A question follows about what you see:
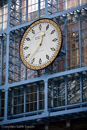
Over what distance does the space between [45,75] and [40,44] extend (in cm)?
310

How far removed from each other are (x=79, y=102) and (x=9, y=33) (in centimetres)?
1161

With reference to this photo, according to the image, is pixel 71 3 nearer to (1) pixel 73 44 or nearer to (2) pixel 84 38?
(2) pixel 84 38

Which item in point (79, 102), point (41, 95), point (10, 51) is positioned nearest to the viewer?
point (79, 102)

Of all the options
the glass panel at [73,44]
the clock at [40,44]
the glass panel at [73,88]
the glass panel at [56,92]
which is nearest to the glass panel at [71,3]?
the glass panel at [73,44]

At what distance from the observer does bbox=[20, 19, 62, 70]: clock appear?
166ft

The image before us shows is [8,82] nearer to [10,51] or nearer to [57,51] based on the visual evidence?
[10,51]

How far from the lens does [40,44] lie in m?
51.8

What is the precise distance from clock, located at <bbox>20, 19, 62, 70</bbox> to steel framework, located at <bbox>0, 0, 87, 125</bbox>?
83 cm

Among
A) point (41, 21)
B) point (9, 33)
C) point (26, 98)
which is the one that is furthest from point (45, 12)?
point (26, 98)

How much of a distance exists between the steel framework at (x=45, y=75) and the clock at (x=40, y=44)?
832 millimetres

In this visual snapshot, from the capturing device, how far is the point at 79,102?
1911 inches

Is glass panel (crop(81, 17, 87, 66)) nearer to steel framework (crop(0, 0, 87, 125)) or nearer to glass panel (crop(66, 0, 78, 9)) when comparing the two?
steel framework (crop(0, 0, 87, 125))

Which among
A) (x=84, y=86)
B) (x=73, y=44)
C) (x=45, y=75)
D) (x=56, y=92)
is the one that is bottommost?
(x=56, y=92)

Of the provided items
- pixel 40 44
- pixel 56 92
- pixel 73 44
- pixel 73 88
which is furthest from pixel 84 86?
pixel 40 44
